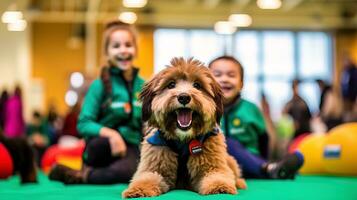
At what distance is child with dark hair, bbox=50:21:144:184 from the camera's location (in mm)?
4676

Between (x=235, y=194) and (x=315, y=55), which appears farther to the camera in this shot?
(x=315, y=55)

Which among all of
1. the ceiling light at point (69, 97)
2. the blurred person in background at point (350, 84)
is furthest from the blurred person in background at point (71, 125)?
the ceiling light at point (69, 97)

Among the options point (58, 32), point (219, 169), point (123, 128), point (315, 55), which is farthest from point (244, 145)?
point (315, 55)

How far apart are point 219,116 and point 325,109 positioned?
722 centimetres

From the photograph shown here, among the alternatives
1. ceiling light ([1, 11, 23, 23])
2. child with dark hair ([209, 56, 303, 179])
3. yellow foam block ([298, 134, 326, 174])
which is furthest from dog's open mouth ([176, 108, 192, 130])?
ceiling light ([1, 11, 23, 23])

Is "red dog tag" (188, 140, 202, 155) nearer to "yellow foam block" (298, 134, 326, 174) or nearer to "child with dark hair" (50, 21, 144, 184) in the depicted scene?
"child with dark hair" (50, 21, 144, 184)

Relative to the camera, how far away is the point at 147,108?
11.0 ft

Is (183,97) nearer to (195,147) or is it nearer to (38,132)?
(195,147)

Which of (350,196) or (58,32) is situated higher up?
(58,32)

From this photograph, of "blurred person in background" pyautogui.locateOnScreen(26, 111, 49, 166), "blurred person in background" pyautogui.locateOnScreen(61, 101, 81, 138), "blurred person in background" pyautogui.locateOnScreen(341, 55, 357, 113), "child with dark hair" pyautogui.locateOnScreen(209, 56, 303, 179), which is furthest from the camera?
"blurred person in background" pyautogui.locateOnScreen(26, 111, 49, 166)

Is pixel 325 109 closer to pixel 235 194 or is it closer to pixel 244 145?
pixel 244 145

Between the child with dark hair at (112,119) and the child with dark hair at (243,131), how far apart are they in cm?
70

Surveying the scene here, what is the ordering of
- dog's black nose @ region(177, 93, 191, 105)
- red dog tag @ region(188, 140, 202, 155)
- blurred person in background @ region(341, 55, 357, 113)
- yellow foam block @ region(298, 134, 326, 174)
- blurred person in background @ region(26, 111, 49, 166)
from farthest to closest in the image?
blurred person in background @ region(26, 111, 49, 166), blurred person in background @ region(341, 55, 357, 113), yellow foam block @ region(298, 134, 326, 174), red dog tag @ region(188, 140, 202, 155), dog's black nose @ region(177, 93, 191, 105)

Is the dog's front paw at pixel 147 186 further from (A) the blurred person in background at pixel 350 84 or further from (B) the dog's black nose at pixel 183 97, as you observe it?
(A) the blurred person in background at pixel 350 84
